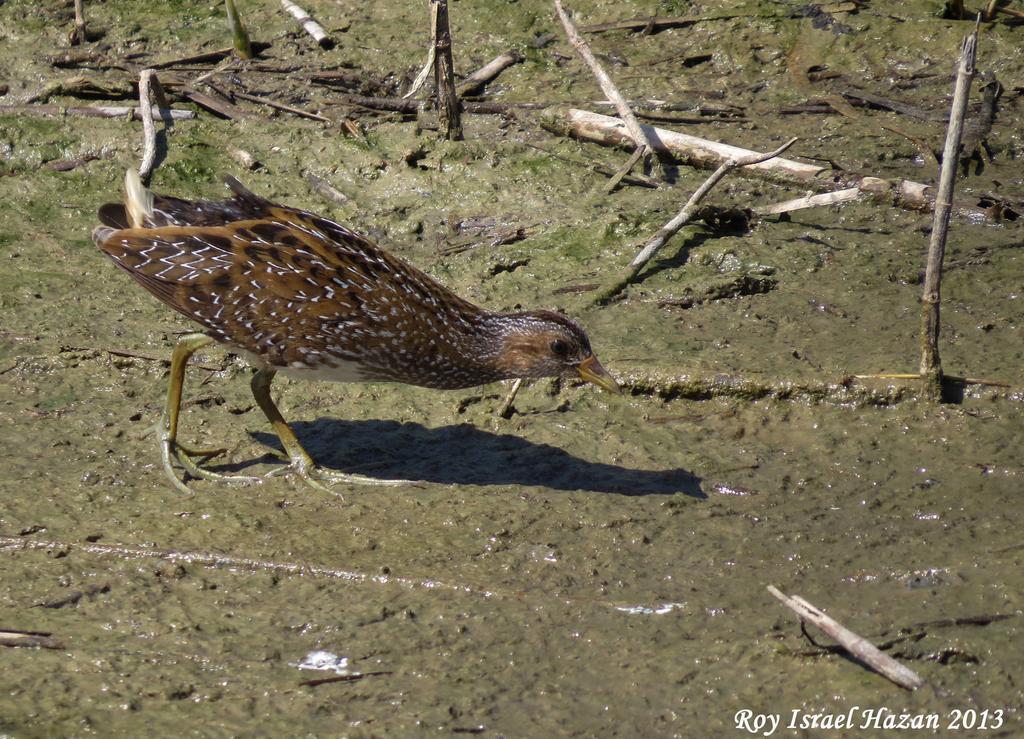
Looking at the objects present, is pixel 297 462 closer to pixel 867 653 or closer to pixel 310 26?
pixel 867 653

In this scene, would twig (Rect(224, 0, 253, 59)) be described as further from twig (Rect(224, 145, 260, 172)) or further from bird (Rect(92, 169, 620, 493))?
bird (Rect(92, 169, 620, 493))

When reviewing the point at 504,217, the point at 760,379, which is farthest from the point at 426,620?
the point at 504,217

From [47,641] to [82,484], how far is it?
129cm

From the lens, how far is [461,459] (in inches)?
247

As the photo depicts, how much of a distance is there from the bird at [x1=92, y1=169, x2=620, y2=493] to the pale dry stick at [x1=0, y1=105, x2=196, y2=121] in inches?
114

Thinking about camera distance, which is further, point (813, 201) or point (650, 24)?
point (650, 24)

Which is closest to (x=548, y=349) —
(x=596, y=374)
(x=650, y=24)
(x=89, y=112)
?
(x=596, y=374)

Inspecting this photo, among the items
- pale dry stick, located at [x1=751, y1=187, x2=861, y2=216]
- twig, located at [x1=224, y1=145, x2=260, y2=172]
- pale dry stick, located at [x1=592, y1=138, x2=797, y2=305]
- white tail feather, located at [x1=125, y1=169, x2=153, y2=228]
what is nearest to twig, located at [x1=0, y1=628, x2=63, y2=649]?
white tail feather, located at [x1=125, y1=169, x2=153, y2=228]

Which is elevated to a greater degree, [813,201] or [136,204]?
[136,204]

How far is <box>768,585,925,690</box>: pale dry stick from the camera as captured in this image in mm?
4137

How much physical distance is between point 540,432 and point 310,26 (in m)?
4.91

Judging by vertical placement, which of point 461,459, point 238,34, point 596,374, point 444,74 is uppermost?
point 444,74

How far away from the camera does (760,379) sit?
21.2 ft

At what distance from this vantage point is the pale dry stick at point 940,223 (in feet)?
18.1
